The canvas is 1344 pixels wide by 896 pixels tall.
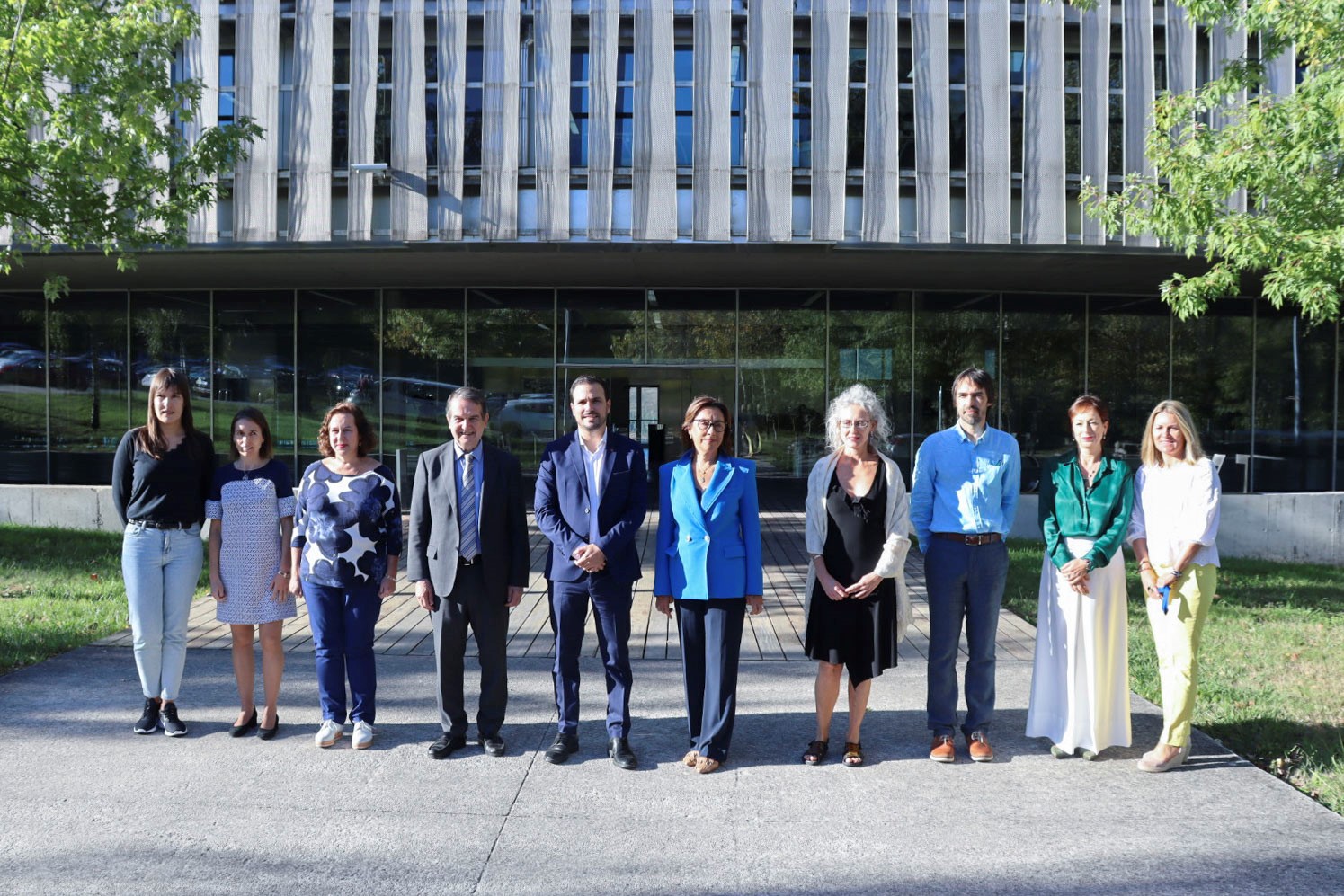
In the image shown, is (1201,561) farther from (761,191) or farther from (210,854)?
(761,191)

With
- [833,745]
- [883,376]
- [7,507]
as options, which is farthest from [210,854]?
[883,376]

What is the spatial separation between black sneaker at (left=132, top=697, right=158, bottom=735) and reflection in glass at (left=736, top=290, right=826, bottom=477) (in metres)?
14.3

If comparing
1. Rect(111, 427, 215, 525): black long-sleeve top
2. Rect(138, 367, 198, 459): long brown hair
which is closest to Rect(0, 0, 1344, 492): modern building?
Rect(138, 367, 198, 459): long brown hair

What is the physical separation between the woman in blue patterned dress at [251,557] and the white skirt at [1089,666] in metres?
3.85

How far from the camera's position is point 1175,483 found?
516 cm

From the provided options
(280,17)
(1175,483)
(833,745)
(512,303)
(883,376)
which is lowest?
(833,745)

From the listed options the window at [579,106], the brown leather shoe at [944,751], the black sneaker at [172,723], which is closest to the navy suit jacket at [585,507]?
the brown leather shoe at [944,751]

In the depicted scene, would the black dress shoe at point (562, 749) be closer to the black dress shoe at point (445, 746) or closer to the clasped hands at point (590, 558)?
the black dress shoe at point (445, 746)

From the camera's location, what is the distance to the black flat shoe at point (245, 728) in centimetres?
541

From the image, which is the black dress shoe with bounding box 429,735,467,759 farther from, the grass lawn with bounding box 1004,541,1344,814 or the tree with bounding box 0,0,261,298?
the tree with bounding box 0,0,261,298

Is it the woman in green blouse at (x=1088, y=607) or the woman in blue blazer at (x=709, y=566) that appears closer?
the woman in blue blazer at (x=709, y=566)

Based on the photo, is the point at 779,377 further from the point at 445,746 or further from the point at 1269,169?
the point at 445,746

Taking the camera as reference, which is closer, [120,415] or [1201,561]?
[1201,561]

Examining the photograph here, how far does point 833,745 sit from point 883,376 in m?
14.7
